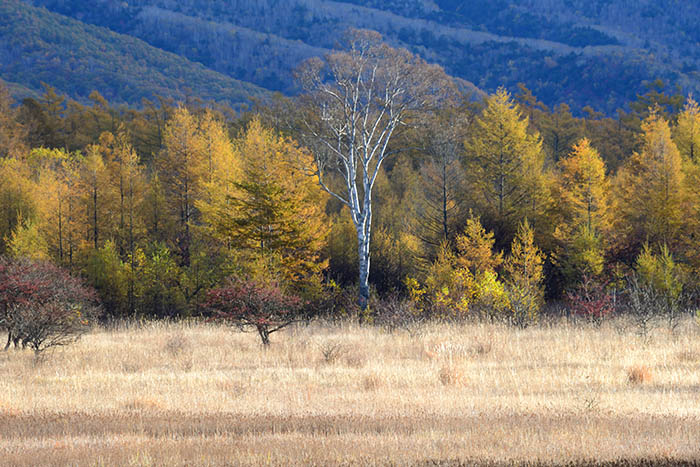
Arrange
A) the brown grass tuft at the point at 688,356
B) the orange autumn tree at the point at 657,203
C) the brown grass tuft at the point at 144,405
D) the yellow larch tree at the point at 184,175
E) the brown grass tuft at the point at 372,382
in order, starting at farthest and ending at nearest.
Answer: the yellow larch tree at the point at 184,175, the orange autumn tree at the point at 657,203, the brown grass tuft at the point at 688,356, the brown grass tuft at the point at 372,382, the brown grass tuft at the point at 144,405

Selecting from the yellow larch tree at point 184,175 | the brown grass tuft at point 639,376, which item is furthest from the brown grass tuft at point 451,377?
the yellow larch tree at point 184,175

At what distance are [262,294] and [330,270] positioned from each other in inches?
898

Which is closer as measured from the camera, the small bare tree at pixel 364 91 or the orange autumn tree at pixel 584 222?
the small bare tree at pixel 364 91

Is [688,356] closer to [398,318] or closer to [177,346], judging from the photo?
[398,318]

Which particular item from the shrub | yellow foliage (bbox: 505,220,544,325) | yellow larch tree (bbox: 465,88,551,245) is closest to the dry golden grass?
the shrub

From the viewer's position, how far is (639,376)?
12.9 m

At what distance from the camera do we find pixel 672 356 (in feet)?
50.8

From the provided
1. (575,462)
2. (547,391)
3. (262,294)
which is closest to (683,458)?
(575,462)

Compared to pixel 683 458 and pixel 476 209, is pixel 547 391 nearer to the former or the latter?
pixel 683 458

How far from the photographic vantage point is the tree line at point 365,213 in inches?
1201

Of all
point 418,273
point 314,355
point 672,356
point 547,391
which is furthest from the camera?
point 418,273

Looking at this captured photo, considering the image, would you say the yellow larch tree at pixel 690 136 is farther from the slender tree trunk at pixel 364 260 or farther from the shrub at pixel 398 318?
the shrub at pixel 398 318

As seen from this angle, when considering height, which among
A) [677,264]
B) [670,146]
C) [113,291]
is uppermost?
[670,146]

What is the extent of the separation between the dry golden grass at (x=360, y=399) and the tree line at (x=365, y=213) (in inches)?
398
